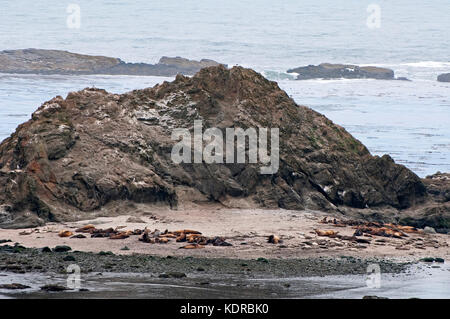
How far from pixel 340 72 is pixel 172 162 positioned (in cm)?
4700

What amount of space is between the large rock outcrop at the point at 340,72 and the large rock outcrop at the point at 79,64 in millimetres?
7512

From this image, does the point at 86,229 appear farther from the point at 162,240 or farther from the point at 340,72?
the point at 340,72

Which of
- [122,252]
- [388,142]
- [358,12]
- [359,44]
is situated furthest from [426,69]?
[122,252]

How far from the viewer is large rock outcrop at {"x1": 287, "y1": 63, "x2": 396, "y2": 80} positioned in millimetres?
67062

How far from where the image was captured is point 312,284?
15.2 metres

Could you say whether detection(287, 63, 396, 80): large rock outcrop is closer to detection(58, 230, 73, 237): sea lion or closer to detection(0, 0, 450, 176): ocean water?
detection(0, 0, 450, 176): ocean water

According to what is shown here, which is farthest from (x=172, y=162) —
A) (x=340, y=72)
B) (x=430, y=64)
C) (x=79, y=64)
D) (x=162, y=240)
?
(x=430, y=64)

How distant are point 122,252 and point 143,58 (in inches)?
→ 2398

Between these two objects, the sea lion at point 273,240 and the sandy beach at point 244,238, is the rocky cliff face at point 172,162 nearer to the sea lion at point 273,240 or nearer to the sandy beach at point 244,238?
the sandy beach at point 244,238

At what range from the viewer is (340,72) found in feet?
224

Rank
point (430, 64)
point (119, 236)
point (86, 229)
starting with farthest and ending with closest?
point (430, 64), point (86, 229), point (119, 236)

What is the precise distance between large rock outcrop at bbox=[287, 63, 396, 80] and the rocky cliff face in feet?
139

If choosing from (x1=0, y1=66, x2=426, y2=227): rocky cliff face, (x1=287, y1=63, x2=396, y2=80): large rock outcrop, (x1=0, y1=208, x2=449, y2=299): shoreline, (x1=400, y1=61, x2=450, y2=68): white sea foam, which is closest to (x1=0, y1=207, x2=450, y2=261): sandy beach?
(x1=0, y1=208, x2=449, y2=299): shoreline
